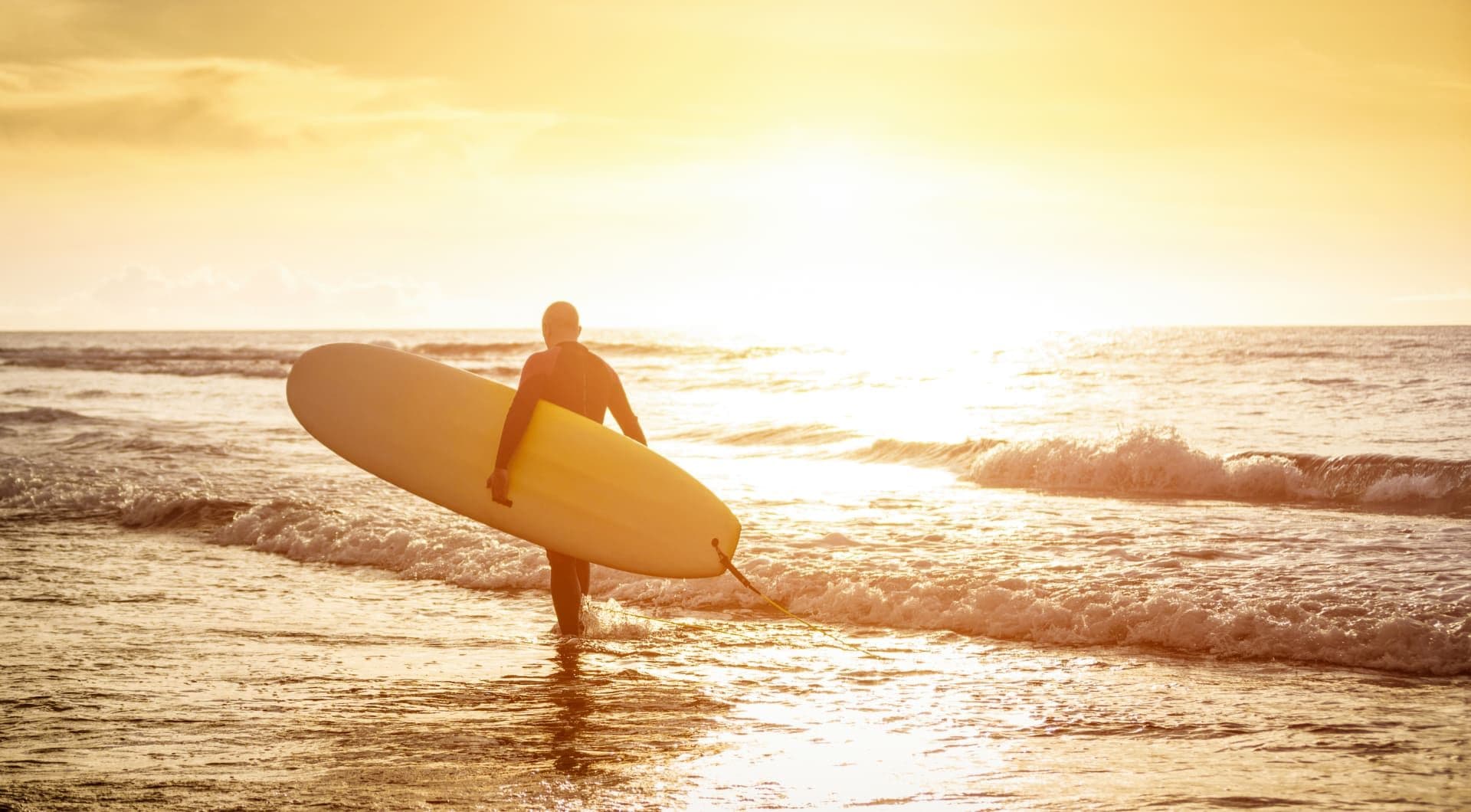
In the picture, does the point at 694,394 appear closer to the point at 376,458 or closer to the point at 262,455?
the point at 262,455

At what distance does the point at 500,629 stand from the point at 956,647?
2363 mm

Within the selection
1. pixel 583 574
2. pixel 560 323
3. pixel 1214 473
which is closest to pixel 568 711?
pixel 583 574

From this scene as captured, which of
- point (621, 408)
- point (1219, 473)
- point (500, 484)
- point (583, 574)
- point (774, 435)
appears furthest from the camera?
point (774, 435)

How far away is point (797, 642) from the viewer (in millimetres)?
5594

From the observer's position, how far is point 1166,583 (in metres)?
6.32

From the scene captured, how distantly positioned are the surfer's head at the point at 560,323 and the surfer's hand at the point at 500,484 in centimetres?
65

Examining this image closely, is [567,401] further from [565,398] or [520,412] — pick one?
[520,412]

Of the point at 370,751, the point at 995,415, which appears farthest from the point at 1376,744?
the point at 995,415

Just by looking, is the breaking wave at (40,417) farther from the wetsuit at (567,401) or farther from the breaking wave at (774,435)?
the wetsuit at (567,401)

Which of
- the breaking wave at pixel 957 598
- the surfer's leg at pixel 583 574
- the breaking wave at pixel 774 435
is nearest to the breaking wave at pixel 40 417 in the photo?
the breaking wave at pixel 774 435

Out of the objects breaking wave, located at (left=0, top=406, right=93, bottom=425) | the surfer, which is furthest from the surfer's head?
breaking wave, located at (left=0, top=406, right=93, bottom=425)

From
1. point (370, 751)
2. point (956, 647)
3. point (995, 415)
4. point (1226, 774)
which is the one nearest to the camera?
point (1226, 774)

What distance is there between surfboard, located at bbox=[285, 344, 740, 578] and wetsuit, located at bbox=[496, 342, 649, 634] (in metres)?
0.09

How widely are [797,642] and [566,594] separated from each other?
1.19 metres
